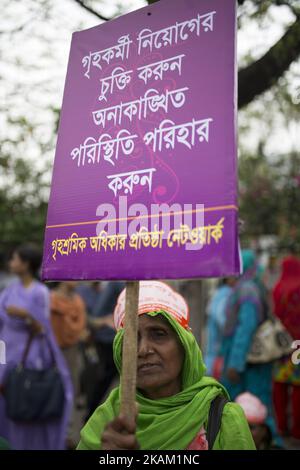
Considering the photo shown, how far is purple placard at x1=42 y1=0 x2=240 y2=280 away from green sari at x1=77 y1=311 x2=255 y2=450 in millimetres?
469

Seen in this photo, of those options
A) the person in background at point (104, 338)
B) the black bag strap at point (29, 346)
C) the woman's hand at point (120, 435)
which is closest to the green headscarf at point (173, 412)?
the woman's hand at point (120, 435)

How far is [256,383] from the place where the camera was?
15.8 ft

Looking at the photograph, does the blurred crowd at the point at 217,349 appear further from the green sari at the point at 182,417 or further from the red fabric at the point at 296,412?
the green sari at the point at 182,417

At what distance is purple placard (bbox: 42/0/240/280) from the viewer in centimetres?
166

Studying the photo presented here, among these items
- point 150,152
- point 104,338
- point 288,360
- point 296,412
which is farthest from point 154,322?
point 104,338

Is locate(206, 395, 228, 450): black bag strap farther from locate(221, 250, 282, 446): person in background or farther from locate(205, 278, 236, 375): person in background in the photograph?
locate(205, 278, 236, 375): person in background

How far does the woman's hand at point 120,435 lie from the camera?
1.65m

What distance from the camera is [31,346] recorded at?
463cm

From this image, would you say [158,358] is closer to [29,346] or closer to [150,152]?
[150,152]

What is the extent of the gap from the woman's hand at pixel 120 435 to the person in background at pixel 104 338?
4306 mm

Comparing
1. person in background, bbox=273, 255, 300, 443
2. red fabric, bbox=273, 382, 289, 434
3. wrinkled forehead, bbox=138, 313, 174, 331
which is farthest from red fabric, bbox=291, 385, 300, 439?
wrinkled forehead, bbox=138, 313, 174, 331

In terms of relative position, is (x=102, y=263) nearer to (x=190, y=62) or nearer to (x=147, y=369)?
(x=147, y=369)

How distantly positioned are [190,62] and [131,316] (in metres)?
0.86

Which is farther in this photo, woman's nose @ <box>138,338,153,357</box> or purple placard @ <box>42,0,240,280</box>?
woman's nose @ <box>138,338,153,357</box>
